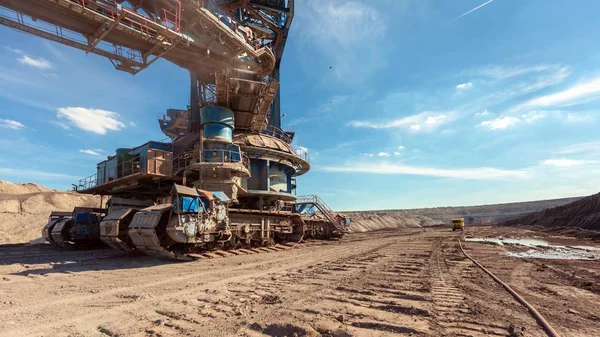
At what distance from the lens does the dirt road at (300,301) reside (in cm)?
376

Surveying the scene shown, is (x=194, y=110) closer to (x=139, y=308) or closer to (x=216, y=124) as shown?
(x=216, y=124)

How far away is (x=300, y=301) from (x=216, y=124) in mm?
12102

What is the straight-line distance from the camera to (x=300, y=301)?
4883mm

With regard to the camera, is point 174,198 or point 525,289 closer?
point 525,289

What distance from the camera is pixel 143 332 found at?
3771 mm

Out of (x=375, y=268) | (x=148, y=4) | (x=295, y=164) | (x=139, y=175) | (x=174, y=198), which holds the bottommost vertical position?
(x=375, y=268)

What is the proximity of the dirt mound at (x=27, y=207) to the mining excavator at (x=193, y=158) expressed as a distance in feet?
30.4

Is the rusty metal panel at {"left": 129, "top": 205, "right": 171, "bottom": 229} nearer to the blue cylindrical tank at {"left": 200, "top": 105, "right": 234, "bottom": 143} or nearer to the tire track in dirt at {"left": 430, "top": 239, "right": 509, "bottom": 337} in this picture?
the blue cylindrical tank at {"left": 200, "top": 105, "right": 234, "bottom": 143}

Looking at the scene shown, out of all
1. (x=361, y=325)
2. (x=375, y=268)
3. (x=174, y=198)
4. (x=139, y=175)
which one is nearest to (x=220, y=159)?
(x=139, y=175)

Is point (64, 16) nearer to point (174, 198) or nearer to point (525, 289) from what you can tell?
point (174, 198)

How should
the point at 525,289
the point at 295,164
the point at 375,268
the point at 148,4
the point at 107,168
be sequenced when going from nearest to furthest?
the point at 525,289 < the point at 375,268 < the point at 148,4 < the point at 107,168 < the point at 295,164

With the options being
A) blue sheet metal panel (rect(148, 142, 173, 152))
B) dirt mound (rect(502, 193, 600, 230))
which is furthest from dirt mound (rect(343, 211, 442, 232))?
blue sheet metal panel (rect(148, 142, 173, 152))

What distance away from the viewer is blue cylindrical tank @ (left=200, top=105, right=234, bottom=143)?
1528 centimetres

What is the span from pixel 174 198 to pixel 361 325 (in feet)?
26.0
